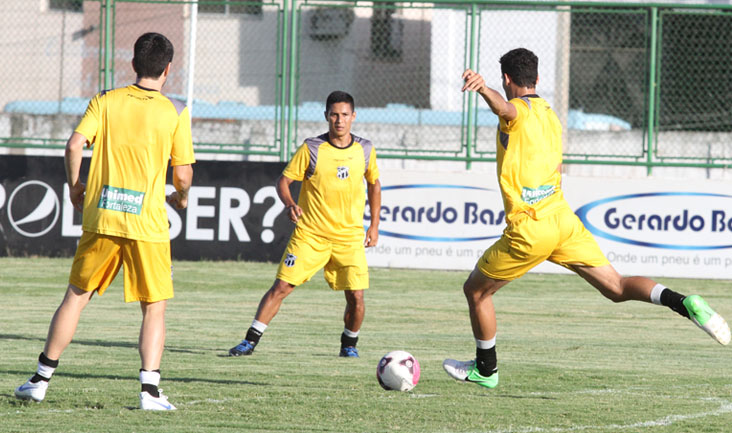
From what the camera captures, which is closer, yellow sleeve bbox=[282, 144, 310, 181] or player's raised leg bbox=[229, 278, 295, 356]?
player's raised leg bbox=[229, 278, 295, 356]

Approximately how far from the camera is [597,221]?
15.9m

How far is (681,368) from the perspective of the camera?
8445 millimetres

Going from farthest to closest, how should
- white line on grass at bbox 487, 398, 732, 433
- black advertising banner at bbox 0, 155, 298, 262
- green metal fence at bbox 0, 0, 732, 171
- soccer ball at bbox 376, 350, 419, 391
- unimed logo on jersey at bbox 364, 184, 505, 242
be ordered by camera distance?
green metal fence at bbox 0, 0, 732, 171, black advertising banner at bbox 0, 155, 298, 262, unimed logo on jersey at bbox 364, 184, 505, 242, soccer ball at bbox 376, 350, 419, 391, white line on grass at bbox 487, 398, 732, 433

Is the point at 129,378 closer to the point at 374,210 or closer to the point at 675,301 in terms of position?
the point at 374,210

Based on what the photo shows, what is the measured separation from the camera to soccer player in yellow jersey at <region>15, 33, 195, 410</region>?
6062mm

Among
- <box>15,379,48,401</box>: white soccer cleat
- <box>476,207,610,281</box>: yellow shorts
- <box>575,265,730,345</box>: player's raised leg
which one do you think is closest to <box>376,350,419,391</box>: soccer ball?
<box>476,207,610,281</box>: yellow shorts

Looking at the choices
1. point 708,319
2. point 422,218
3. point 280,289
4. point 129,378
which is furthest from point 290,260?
point 422,218

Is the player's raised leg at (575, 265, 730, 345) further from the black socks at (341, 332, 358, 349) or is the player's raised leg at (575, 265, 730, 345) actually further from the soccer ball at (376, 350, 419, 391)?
the black socks at (341, 332, 358, 349)

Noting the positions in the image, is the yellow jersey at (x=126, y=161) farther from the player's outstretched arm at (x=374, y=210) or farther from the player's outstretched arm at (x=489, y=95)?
the player's outstretched arm at (x=374, y=210)

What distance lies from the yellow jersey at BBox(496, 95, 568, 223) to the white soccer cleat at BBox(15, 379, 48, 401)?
2870 mm

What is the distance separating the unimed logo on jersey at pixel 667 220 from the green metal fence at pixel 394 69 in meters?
1.09

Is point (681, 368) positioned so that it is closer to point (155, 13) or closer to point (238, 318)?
point (238, 318)

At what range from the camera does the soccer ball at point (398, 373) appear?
22.4ft

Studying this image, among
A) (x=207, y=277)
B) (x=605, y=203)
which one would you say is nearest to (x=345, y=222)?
(x=207, y=277)
